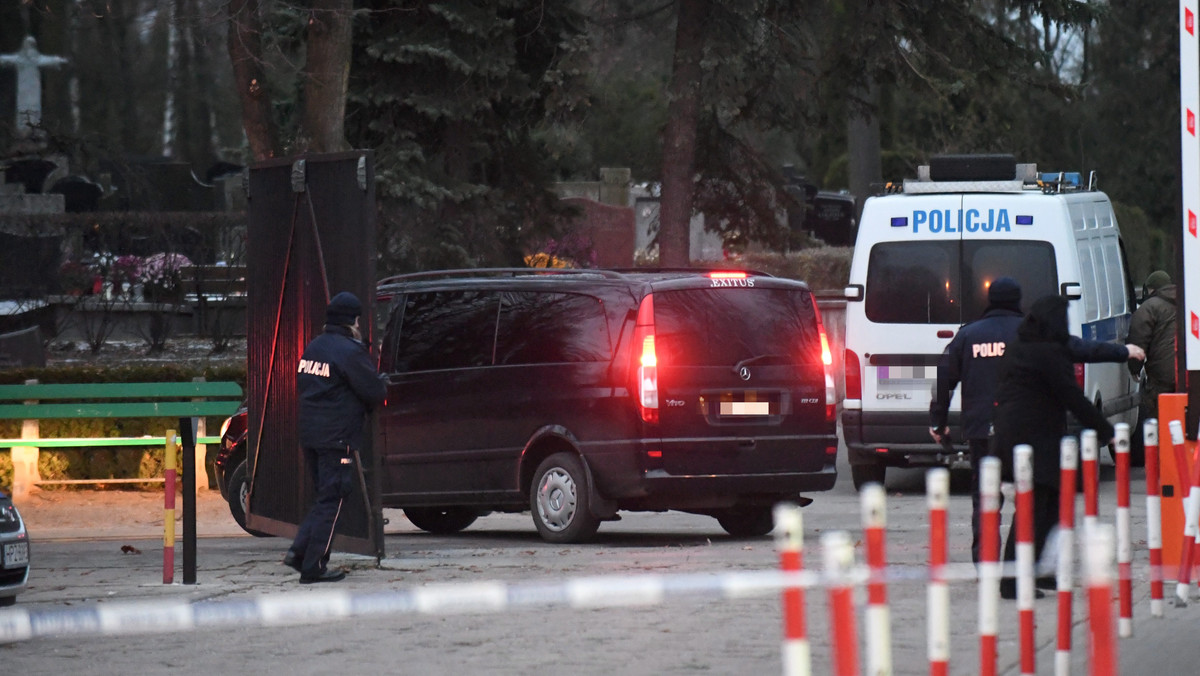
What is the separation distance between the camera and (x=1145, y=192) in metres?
51.0

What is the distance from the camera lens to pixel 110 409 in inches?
659

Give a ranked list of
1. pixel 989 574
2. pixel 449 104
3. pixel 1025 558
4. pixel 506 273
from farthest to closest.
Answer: pixel 449 104
pixel 506 273
pixel 1025 558
pixel 989 574

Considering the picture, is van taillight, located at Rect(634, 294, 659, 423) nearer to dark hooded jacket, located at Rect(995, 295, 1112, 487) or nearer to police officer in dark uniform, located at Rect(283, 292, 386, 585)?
police officer in dark uniform, located at Rect(283, 292, 386, 585)

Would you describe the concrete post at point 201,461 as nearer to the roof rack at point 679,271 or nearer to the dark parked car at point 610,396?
the dark parked car at point 610,396

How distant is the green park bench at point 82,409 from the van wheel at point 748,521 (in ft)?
17.4

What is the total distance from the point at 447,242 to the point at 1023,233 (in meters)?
11.1

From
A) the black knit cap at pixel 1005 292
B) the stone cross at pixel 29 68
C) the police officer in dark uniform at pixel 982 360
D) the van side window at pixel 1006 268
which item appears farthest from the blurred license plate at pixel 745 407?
the stone cross at pixel 29 68

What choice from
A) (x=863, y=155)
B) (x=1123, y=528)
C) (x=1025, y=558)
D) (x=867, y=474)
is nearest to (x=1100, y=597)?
(x=1025, y=558)

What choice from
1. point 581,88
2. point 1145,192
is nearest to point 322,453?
point 581,88

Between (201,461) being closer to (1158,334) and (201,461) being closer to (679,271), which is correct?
(679,271)

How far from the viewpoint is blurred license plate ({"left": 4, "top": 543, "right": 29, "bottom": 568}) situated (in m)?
8.52

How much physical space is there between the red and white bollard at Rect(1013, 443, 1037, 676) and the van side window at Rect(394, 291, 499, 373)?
655cm

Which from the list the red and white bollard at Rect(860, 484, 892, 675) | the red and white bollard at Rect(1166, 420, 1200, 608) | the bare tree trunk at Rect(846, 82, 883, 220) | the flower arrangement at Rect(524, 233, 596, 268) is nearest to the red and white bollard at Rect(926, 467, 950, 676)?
the red and white bollard at Rect(860, 484, 892, 675)

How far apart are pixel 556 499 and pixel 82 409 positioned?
6.25 metres
